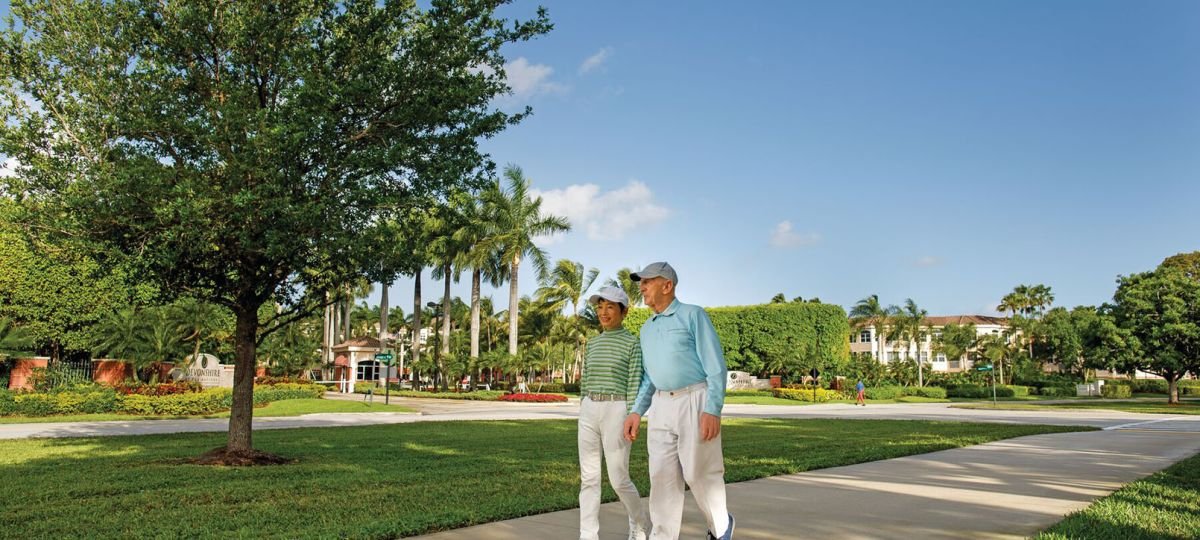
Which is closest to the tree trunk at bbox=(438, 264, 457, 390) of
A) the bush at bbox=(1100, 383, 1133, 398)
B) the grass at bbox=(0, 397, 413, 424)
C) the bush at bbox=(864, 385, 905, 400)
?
the grass at bbox=(0, 397, 413, 424)

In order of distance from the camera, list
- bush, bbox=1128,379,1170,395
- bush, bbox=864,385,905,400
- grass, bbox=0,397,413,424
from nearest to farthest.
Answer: grass, bbox=0,397,413,424 → bush, bbox=864,385,905,400 → bush, bbox=1128,379,1170,395

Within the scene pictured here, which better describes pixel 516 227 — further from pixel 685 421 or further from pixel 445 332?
pixel 685 421

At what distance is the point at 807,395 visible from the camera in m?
46.6

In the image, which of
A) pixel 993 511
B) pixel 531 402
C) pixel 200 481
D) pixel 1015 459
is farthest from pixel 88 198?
pixel 531 402

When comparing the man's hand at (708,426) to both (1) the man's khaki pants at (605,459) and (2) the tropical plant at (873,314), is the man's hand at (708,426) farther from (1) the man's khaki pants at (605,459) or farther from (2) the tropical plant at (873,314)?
(2) the tropical plant at (873,314)

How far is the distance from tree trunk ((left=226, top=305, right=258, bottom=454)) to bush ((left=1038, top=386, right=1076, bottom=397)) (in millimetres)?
65021

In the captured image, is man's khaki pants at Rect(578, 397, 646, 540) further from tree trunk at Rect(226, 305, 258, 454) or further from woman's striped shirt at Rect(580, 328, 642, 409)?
tree trunk at Rect(226, 305, 258, 454)

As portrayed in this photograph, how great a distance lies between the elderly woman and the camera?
17.3 feet

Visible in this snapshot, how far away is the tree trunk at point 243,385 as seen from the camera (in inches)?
454

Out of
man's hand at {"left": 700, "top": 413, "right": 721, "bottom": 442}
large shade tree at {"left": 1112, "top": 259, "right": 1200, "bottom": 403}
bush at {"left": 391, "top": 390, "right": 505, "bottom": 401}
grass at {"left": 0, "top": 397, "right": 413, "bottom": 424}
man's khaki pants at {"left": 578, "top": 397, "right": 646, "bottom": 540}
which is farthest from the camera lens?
large shade tree at {"left": 1112, "top": 259, "right": 1200, "bottom": 403}

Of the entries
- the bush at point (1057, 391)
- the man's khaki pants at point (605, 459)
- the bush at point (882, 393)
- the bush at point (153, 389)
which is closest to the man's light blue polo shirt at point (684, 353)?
the man's khaki pants at point (605, 459)

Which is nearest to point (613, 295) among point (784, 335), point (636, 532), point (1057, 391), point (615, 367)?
point (615, 367)

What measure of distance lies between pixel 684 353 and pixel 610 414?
2.80 ft

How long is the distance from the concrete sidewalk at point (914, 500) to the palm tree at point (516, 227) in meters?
34.3
